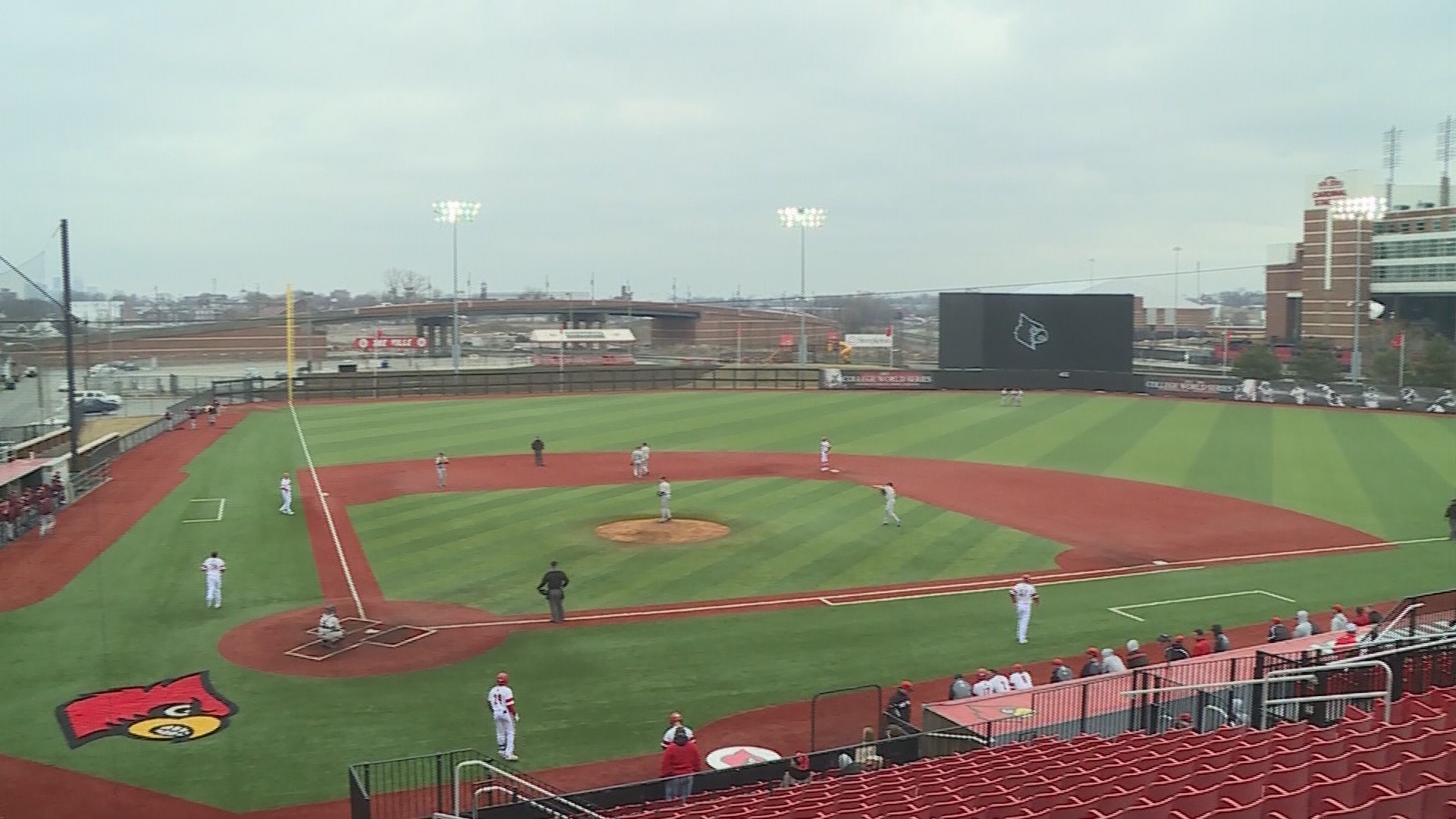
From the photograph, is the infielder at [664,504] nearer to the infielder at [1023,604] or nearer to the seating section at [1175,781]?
the infielder at [1023,604]

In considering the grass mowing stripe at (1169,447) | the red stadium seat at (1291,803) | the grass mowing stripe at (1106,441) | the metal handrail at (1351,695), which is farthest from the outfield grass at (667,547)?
the red stadium seat at (1291,803)

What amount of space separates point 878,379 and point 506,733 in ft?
200

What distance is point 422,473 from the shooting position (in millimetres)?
39875

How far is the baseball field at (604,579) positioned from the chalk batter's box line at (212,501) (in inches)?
10.0

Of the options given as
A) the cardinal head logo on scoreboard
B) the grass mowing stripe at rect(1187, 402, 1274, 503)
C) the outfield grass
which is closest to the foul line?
the outfield grass

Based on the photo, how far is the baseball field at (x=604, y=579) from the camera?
1573cm

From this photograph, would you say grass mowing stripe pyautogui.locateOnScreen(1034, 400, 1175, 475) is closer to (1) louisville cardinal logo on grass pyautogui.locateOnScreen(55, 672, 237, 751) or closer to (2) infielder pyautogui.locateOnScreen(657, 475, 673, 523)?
(2) infielder pyautogui.locateOnScreen(657, 475, 673, 523)

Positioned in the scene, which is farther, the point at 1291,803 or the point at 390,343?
the point at 390,343

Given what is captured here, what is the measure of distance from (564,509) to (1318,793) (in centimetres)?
2607

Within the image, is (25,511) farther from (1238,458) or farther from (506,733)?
(1238,458)

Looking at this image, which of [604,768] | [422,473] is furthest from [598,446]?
[604,768]

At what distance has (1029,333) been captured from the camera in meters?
68.7

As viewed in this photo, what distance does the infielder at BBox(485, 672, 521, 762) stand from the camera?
14.6 metres

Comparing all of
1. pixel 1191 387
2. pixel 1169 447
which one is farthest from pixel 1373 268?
pixel 1169 447
